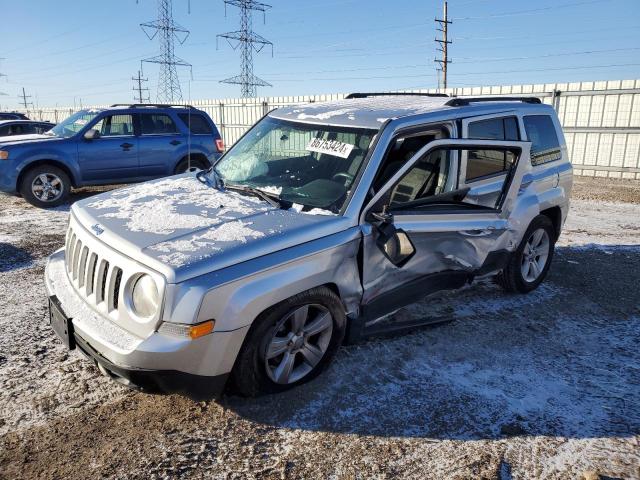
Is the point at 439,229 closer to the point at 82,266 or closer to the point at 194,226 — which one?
the point at 194,226

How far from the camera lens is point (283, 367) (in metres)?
3.15

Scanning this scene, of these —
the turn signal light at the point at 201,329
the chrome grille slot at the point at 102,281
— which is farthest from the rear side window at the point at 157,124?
the turn signal light at the point at 201,329

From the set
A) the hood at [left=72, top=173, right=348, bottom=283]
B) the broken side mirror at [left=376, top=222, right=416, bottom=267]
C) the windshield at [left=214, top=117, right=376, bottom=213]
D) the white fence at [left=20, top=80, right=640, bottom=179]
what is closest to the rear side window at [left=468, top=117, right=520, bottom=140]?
the windshield at [left=214, top=117, right=376, bottom=213]

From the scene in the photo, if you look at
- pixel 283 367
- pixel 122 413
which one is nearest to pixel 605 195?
pixel 283 367

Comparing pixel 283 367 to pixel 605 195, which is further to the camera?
pixel 605 195

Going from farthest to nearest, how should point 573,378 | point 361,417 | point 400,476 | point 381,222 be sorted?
point 573,378, point 381,222, point 361,417, point 400,476

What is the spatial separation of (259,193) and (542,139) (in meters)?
3.11

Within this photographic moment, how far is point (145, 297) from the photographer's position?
8.77ft

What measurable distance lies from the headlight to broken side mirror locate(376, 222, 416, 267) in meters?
1.47

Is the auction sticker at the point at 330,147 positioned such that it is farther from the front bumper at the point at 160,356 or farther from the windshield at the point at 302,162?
the front bumper at the point at 160,356

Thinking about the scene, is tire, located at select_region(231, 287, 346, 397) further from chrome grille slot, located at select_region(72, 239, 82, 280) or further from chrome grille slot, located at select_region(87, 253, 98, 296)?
chrome grille slot, located at select_region(72, 239, 82, 280)

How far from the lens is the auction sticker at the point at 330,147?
145 inches

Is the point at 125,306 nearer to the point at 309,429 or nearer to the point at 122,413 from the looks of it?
the point at 122,413

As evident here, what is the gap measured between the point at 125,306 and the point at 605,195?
1145cm
